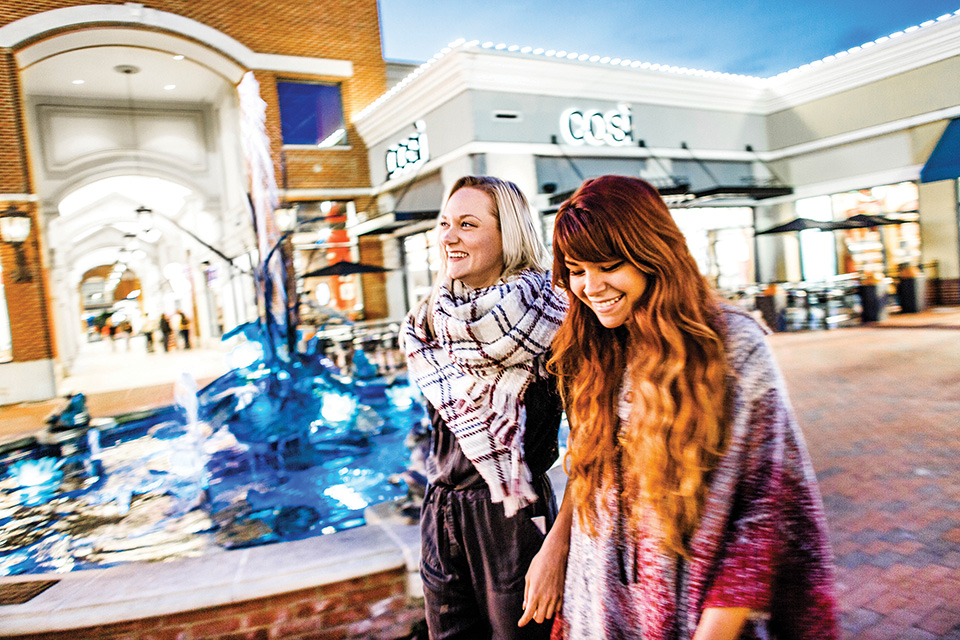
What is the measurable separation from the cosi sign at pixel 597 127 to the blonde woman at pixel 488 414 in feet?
41.6

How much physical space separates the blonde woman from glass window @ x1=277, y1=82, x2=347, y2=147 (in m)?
17.4

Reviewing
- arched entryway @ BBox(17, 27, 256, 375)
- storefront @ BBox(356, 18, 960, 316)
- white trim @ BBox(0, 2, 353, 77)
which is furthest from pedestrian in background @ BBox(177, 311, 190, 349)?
white trim @ BBox(0, 2, 353, 77)

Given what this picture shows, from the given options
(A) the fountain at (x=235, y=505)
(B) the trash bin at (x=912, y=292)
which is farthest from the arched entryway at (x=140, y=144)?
(B) the trash bin at (x=912, y=292)

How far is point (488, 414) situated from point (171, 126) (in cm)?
2369

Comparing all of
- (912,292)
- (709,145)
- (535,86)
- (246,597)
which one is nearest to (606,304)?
(246,597)

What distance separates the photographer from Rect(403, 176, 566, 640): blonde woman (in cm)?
176

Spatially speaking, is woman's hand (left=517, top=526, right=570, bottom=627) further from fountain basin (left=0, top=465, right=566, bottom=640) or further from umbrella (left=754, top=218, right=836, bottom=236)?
umbrella (left=754, top=218, right=836, bottom=236)

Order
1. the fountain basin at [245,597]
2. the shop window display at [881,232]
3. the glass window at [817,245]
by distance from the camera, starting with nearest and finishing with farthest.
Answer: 1. the fountain basin at [245,597]
2. the shop window display at [881,232]
3. the glass window at [817,245]

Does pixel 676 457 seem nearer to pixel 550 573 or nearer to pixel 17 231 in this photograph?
pixel 550 573

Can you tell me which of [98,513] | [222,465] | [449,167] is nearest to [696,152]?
[449,167]

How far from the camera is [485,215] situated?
185 cm

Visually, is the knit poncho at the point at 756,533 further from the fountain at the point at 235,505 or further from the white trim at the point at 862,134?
the white trim at the point at 862,134

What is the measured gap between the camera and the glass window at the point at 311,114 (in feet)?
58.0

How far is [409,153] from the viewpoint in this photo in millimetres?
15352
